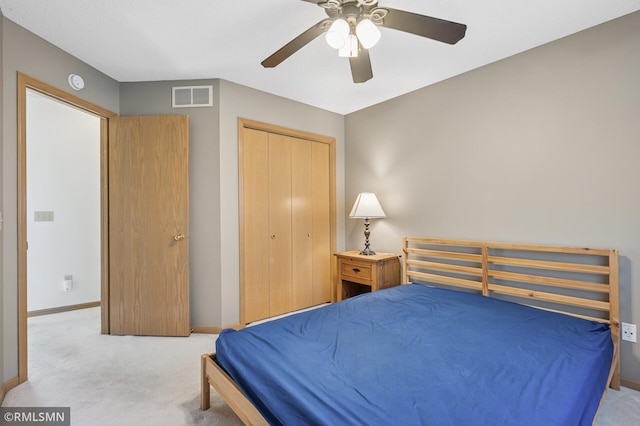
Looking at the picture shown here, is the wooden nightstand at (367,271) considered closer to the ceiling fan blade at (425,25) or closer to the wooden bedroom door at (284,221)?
the wooden bedroom door at (284,221)

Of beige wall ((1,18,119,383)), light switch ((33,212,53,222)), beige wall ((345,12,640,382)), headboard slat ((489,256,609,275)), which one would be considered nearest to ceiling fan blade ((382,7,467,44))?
beige wall ((345,12,640,382))

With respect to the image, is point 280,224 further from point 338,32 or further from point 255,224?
point 338,32

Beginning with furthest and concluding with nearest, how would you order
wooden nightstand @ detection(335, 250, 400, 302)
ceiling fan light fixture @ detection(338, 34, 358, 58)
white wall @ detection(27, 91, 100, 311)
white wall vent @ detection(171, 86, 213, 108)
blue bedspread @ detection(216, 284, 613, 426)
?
white wall @ detection(27, 91, 100, 311)
wooden nightstand @ detection(335, 250, 400, 302)
white wall vent @ detection(171, 86, 213, 108)
ceiling fan light fixture @ detection(338, 34, 358, 58)
blue bedspread @ detection(216, 284, 613, 426)

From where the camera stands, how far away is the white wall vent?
3.02 metres

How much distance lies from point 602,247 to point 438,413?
76.6 inches

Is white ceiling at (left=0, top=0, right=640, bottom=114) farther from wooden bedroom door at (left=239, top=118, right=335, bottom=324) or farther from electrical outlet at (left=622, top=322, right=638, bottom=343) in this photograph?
electrical outlet at (left=622, top=322, right=638, bottom=343)

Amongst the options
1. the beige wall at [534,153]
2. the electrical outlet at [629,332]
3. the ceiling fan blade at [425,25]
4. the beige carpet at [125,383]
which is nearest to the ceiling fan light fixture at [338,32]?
the ceiling fan blade at [425,25]

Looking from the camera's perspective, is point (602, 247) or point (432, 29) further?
point (602, 247)

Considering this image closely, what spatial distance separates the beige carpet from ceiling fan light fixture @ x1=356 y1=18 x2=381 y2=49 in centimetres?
223

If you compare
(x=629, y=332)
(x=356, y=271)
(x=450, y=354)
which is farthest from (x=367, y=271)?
(x=629, y=332)

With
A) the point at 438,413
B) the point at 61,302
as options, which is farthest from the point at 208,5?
the point at 61,302

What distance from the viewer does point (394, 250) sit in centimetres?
351

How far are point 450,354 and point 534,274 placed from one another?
4.64 ft

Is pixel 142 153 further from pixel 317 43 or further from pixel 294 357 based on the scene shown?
pixel 294 357
